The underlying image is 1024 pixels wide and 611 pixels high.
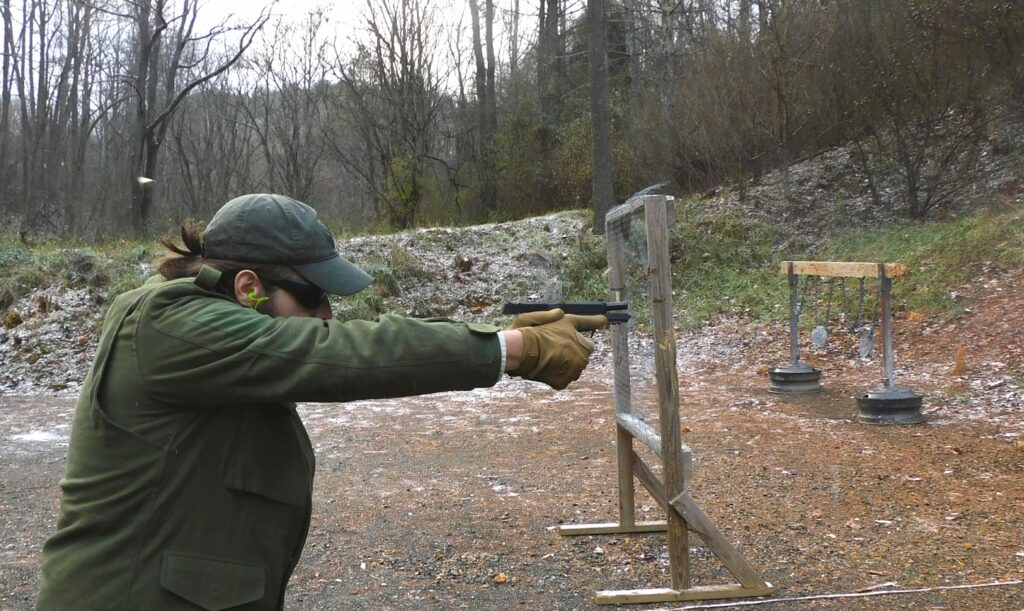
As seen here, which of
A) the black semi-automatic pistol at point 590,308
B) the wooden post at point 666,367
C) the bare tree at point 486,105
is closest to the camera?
the black semi-automatic pistol at point 590,308

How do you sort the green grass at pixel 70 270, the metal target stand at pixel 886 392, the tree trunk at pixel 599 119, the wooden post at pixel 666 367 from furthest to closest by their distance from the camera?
1. the tree trunk at pixel 599 119
2. the green grass at pixel 70 270
3. the metal target stand at pixel 886 392
4. the wooden post at pixel 666 367

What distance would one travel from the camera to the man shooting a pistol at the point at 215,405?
1.66 metres

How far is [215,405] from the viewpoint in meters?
1.73

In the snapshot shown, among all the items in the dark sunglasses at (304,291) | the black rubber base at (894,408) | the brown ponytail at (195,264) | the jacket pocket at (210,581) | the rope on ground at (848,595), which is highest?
the brown ponytail at (195,264)

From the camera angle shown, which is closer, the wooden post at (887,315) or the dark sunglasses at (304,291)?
the dark sunglasses at (304,291)

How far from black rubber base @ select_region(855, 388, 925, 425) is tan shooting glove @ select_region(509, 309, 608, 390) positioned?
6.43 metres

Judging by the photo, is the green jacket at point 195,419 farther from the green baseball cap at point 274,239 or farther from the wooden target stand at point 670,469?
the wooden target stand at point 670,469

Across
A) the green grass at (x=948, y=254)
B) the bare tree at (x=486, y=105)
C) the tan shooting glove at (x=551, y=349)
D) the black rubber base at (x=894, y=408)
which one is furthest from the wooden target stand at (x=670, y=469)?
the bare tree at (x=486, y=105)

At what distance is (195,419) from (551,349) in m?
0.74

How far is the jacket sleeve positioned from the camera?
5.40 feet

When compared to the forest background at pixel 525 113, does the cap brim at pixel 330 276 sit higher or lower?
lower

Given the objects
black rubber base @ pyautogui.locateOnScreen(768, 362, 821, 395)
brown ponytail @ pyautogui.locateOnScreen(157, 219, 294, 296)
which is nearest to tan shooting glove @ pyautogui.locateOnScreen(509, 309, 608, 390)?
brown ponytail @ pyautogui.locateOnScreen(157, 219, 294, 296)

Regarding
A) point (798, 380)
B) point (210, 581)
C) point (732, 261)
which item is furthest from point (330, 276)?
point (732, 261)

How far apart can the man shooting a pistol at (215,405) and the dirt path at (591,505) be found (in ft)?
8.12
